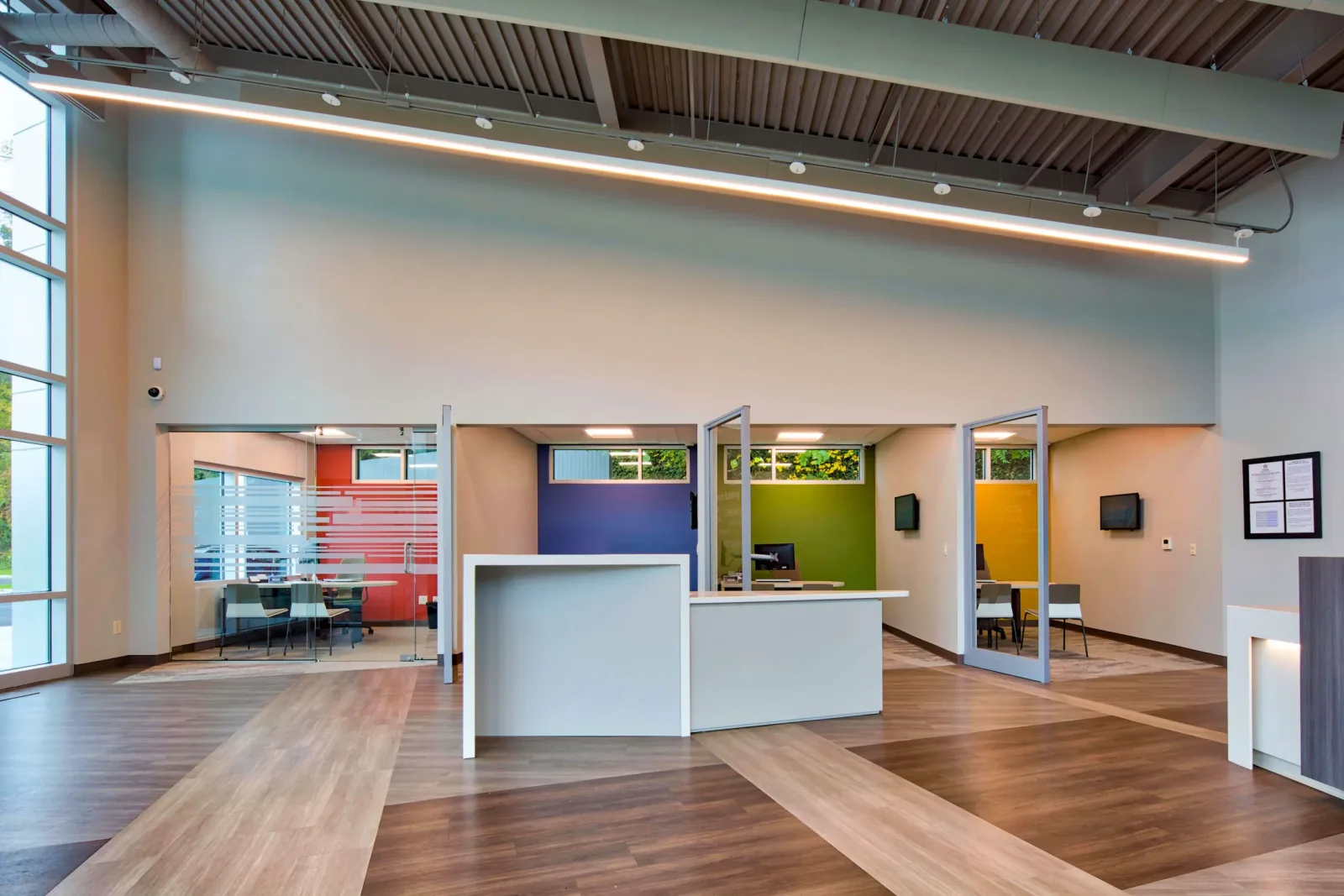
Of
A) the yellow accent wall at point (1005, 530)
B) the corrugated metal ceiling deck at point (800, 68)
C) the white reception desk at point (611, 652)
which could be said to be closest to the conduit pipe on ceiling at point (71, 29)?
the corrugated metal ceiling deck at point (800, 68)

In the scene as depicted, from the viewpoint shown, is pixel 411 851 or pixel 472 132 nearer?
pixel 411 851

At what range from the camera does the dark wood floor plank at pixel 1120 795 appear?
2990mm

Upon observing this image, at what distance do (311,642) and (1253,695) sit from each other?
756cm

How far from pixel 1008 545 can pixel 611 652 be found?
7.47m

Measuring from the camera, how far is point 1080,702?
18.4 ft

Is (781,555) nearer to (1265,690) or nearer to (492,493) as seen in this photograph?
(492,493)

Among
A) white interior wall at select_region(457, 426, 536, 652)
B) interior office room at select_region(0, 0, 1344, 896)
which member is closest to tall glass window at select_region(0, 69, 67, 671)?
interior office room at select_region(0, 0, 1344, 896)

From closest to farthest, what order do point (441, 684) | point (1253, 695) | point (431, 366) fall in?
point (1253, 695), point (441, 684), point (431, 366)

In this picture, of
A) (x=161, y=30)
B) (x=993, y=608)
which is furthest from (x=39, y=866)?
(x=993, y=608)

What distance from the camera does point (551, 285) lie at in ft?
23.8

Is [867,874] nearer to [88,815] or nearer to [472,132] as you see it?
[88,815]

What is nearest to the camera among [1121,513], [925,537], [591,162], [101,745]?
[101,745]

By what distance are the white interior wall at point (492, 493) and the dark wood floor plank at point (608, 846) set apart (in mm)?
3645

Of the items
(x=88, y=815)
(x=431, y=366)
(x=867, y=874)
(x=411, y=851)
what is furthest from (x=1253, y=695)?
(x=431, y=366)
